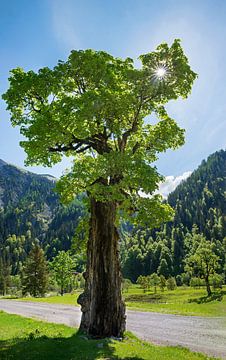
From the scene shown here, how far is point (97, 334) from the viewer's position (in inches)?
781

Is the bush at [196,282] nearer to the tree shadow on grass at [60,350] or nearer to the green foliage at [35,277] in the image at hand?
Answer: the green foliage at [35,277]

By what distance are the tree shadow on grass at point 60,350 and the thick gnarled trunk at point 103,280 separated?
6.06ft

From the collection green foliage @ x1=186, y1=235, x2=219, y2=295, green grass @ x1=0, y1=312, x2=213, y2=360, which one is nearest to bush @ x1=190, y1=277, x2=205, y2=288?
green foliage @ x1=186, y1=235, x2=219, y2=295

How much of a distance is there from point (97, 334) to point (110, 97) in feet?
47.2

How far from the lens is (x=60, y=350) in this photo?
1520 centimetres

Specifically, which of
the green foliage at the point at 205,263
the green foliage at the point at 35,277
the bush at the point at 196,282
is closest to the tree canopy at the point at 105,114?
the green foliage at the point at 205,263

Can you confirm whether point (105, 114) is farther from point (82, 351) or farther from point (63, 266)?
point (63, 266)

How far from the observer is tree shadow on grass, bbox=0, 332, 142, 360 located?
1370cm

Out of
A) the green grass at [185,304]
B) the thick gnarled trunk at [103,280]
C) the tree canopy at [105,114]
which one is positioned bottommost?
the green grass at [185,304]

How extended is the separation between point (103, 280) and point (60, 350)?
6039mm

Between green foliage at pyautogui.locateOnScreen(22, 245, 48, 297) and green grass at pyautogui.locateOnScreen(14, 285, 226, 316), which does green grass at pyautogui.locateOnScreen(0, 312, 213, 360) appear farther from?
green foliage at pyautogui.locateOnScreen(22, 245, 48, 297)

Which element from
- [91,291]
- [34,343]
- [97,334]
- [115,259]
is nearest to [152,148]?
[115,259]

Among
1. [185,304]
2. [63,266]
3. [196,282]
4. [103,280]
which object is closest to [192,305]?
[185,304]

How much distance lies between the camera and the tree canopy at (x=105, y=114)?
18016mm
